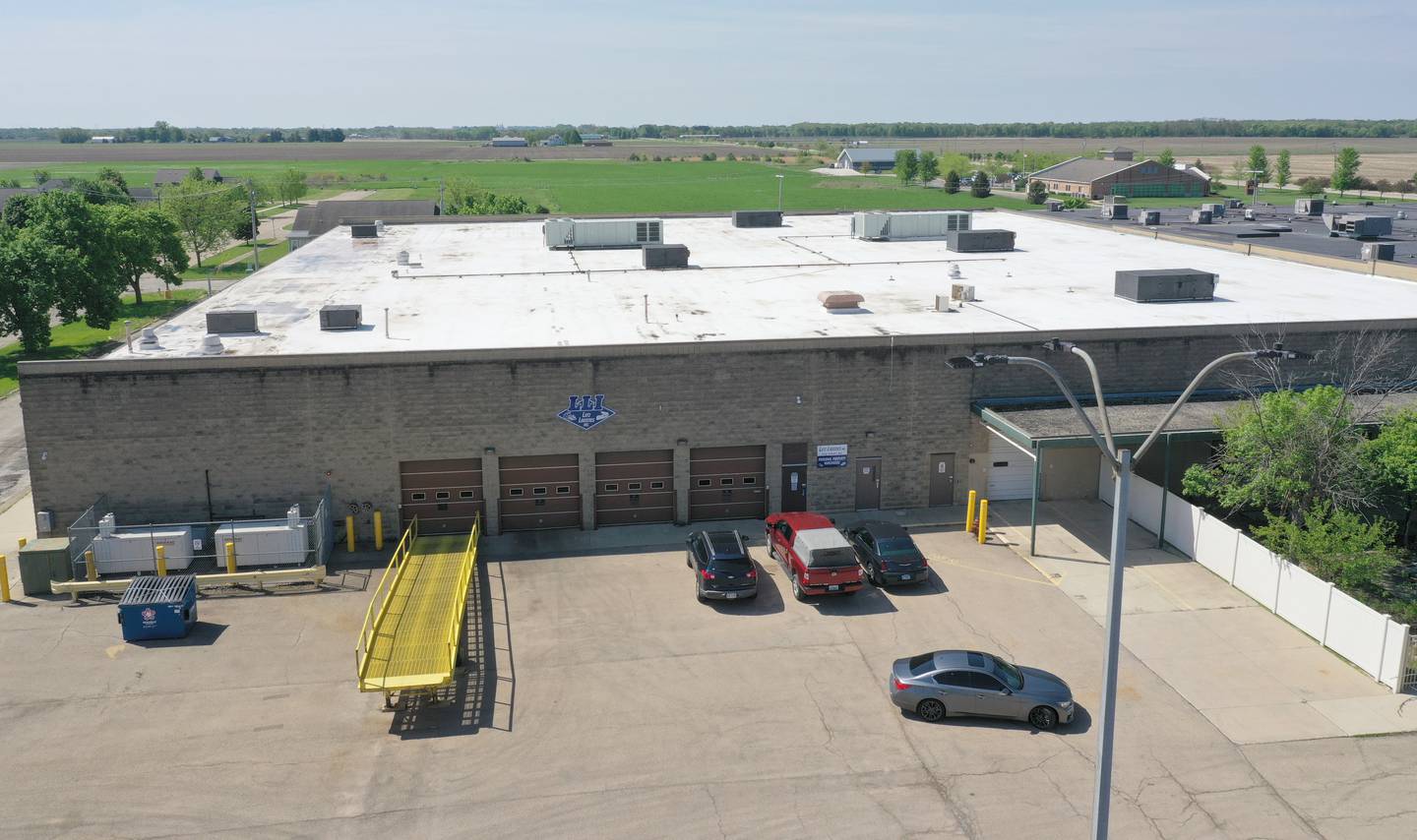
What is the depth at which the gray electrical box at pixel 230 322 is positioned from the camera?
107ft

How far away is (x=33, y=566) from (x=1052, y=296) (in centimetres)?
3259

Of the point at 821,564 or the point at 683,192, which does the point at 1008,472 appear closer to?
the point at 821,564

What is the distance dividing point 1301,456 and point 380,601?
2222cm

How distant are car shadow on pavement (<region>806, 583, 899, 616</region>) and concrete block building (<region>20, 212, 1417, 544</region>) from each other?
5.37 m

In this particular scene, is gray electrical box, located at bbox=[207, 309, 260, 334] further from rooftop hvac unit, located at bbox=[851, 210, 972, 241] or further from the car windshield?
rooftop hvac unit, located at bbox=[851, 210, 972, 241]

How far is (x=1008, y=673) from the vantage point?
2045cm

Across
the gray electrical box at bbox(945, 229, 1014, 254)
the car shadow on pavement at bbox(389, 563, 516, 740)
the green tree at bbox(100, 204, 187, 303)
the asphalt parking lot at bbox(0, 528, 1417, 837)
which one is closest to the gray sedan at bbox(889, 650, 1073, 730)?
the asphalt parking lot at bbox(0, 528, 1417, 837)

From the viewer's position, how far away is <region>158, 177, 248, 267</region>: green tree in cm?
9388

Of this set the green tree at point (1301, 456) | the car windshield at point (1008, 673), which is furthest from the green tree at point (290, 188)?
the car windshield at point (1008, 673)

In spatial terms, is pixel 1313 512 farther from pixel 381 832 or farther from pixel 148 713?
pixel 148 713

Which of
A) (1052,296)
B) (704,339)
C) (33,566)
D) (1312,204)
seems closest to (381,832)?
(33,566)

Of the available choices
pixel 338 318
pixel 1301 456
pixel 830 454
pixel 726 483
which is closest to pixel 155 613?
pixel 338 318

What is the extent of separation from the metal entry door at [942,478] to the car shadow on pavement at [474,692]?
44.0 feet

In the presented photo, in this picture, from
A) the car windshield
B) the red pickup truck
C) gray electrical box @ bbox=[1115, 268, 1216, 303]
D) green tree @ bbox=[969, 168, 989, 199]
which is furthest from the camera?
green tree @ bbox=[969, 168, 989, 199]
